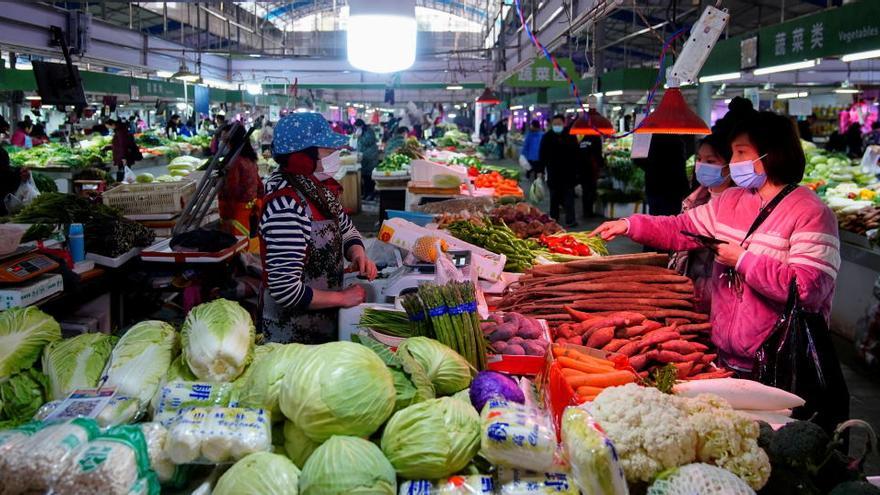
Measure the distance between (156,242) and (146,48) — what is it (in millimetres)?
8999

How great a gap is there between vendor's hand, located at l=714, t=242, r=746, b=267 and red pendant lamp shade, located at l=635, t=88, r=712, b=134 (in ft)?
5.32

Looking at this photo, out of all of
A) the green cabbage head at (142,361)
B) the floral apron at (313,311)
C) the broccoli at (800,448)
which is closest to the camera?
the broccoli at (800,448)

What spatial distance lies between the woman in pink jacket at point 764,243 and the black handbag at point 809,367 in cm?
11

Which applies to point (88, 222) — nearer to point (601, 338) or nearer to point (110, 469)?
point (601, 338)

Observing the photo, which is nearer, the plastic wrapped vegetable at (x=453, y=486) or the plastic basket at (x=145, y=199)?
the plastic wrapped vegetable at (x=453, y=486)

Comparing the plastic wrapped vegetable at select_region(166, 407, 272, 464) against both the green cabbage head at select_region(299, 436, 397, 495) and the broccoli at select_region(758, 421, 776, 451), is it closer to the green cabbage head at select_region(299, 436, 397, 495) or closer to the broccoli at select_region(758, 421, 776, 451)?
the green cabbage head at select_region(299, 436, 397, 495)

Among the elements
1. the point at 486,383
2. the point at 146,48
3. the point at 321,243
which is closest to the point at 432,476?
the point at 486,383

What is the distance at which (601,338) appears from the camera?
3371 millimetres

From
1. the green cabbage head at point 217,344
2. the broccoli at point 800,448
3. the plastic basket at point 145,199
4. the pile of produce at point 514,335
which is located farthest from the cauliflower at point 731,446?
the plastic basket at point 145,199

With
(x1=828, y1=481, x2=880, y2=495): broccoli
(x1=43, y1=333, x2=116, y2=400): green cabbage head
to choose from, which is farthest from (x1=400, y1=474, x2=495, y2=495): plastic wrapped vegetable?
(x1=43, y1=333, x2=116, y2=400): green cabbage head

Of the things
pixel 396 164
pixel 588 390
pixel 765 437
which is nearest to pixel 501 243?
pixel 588 390

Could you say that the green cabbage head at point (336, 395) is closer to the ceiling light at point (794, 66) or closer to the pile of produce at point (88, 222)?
the pile of produce at point (88, 222)

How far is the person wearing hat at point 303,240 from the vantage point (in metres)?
3.25

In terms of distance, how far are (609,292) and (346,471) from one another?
246cm
